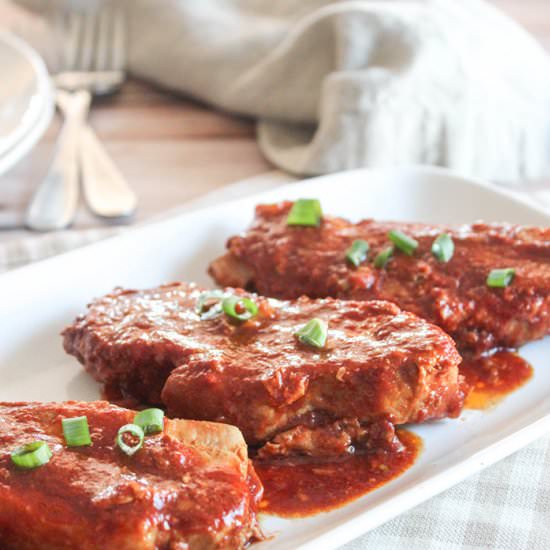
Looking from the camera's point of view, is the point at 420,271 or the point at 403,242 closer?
the point at 420,271

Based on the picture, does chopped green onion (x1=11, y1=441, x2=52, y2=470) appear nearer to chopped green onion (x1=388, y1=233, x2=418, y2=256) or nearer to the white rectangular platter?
the white rectangular platter

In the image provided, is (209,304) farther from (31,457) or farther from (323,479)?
(31,457)

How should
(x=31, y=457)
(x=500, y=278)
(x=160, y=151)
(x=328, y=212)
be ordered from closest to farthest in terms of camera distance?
(x=31, y=457) → (x=500, y=278) → (x=328, y=212) → (x=160, y=151)

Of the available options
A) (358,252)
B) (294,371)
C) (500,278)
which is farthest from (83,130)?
(294,371)

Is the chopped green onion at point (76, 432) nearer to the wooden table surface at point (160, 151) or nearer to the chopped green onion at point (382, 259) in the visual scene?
the chopped green onion at point (382, 259)

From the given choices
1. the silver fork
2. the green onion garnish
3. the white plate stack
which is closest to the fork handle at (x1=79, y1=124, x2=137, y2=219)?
the silver fork

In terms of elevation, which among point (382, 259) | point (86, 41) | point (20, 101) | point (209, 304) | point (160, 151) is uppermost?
point (86, 41)

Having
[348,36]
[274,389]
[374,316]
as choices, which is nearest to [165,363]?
[274,389]
